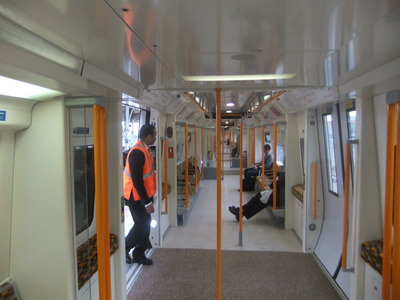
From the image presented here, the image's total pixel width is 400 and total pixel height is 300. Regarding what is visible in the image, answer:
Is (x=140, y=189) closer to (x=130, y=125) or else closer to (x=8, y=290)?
(x=8, y=290)

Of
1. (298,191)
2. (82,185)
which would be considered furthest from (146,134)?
(298,191)

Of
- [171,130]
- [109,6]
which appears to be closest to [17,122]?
[109,6]

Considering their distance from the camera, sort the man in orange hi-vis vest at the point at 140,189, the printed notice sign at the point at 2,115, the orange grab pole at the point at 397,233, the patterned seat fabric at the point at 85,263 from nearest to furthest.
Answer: the orange grab pole at the point at 397,233, the printed notice sign at the point at 2,115, the patterned seat fabric at the point at 85,263, the man in orange hi-vis vest at the point at 140,189

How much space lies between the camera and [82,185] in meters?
2.19

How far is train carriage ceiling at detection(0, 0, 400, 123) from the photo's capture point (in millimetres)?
1104

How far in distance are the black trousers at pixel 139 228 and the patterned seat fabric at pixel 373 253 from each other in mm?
2673

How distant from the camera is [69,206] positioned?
6.12ft

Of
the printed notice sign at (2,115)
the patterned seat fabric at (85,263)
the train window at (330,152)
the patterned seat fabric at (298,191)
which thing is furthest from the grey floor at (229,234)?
the printed notice sign at (2,115)

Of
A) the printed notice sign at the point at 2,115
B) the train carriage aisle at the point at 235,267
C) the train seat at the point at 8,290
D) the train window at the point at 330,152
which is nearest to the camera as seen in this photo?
the printed notice sign at the point at 2,115

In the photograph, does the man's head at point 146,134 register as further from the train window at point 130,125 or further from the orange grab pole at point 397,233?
the orange grab pole at point 397,233

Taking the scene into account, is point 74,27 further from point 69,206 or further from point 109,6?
point 69,206

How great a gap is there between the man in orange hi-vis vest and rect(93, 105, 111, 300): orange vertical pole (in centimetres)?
221

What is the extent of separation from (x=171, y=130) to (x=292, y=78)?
3228 millimetres

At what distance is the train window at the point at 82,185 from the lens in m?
2.08
